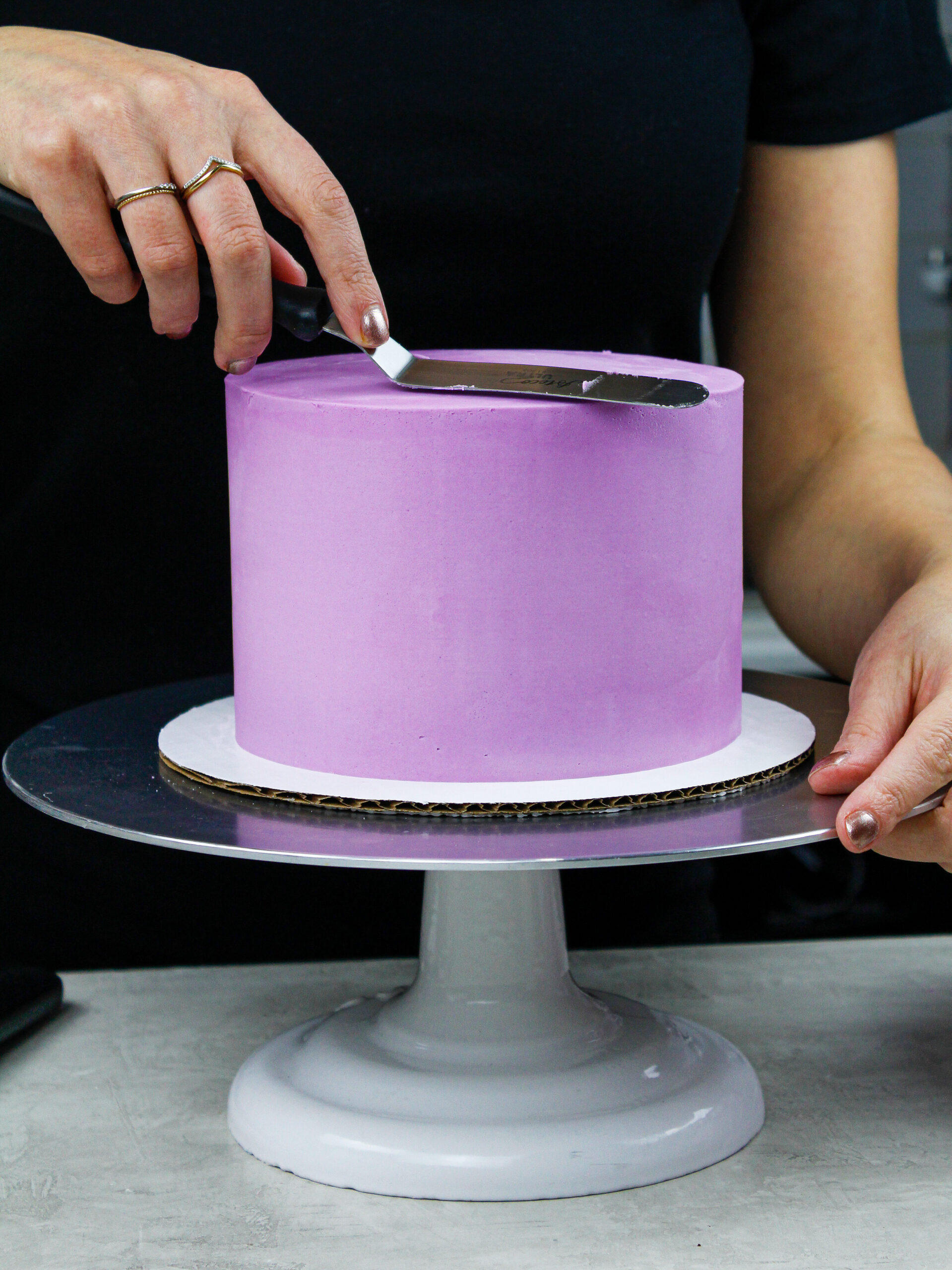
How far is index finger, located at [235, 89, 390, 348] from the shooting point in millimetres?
741

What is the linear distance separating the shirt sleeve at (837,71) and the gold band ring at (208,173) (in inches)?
Answer: 26.6

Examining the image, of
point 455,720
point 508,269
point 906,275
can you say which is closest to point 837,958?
point 455,720

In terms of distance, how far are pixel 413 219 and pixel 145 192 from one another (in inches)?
17.4

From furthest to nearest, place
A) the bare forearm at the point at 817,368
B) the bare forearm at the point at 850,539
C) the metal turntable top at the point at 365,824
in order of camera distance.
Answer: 1. the bare forearm at the point at 817,368
2. the bare forearm at the point at 850,539
3. the metal turntable top at the point at 365,824

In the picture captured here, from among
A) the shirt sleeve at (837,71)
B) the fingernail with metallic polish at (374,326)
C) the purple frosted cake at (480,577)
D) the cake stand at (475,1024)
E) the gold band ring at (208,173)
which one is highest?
the shirt sleeve at (837,71)

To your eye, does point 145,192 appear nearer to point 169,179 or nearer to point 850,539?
point 169,179

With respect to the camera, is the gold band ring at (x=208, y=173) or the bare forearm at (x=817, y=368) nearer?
the gold band ring at (x=208, y=173)

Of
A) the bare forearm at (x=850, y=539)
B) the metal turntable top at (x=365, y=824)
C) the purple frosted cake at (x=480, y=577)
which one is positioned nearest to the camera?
the metal turntable top at (x=365, y=824)

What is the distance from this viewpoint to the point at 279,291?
803 mm

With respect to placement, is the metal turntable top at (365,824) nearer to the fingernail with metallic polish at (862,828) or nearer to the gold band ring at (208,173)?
the fingernail with metallic polish at (862,828)

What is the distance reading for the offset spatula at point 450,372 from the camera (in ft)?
2.43

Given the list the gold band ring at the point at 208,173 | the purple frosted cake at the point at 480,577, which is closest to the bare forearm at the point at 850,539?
the purple frosted cake at the point at 480,577

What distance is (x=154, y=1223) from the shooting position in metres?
0.74

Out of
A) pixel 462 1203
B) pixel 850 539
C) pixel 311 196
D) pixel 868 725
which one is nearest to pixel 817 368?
pixel 850 539
